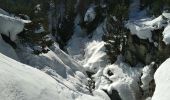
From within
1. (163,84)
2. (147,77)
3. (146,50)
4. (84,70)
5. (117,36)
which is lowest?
(163,84)

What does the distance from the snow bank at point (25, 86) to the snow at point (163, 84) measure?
171 inches

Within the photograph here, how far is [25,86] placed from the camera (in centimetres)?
1856

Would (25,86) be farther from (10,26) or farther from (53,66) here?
(53,66)

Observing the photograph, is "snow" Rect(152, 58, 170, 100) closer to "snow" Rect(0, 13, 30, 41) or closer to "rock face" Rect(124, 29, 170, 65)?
"rock face" Rect(124, 29, 170, 65)

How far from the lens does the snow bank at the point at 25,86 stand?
1773cm

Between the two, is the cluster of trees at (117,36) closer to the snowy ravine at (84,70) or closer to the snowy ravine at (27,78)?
the snowy ravine at (84,70)

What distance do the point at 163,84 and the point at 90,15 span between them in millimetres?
32160

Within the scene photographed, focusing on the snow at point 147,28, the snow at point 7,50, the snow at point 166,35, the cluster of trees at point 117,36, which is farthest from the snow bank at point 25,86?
the cluster of trees at point 117,36

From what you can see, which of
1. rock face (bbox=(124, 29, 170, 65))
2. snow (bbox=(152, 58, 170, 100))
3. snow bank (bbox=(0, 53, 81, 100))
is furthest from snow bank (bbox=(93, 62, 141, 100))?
snow bank (bbox=(0, 53, 81, 100))

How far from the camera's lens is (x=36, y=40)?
3191 cm

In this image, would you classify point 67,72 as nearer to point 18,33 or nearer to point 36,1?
point 18,33

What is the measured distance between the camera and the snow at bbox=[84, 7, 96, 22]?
164 ft

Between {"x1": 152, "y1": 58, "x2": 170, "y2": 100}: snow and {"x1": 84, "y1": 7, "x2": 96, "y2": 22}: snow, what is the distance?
28228 mm

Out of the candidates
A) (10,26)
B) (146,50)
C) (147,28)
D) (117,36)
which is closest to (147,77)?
(146,50)
